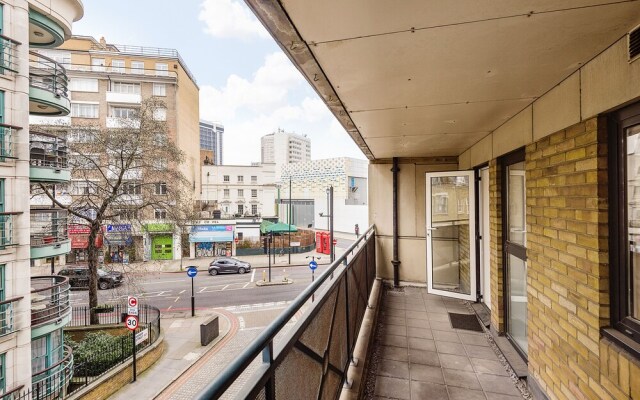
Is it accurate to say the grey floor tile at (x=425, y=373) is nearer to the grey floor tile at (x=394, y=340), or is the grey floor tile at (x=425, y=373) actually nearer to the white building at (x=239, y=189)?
the grey floor tile at (x=394, y=340)

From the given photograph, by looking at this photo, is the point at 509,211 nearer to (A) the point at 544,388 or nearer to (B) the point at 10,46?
(A) the point at 544,388

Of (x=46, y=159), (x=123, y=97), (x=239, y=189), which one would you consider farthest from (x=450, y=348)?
(x=239, y=189)

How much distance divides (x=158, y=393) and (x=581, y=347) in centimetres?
787

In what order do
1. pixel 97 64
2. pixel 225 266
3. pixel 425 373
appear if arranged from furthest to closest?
pixel 97 64 < pixel 225 266 < pixel 425 373

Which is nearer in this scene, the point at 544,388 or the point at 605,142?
the point at 605,142

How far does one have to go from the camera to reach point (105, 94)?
2125cm

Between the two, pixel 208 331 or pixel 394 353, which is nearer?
pixel 394 353

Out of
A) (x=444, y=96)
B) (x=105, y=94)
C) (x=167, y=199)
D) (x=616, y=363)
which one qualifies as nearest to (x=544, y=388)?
(x=616, y=363)

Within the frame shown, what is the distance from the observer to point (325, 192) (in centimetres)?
3888

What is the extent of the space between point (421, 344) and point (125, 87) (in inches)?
1029

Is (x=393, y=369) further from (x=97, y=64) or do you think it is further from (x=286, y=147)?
(x=286, y=147)

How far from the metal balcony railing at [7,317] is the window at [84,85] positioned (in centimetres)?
2106

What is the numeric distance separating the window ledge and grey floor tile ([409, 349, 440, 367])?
5.38 ft

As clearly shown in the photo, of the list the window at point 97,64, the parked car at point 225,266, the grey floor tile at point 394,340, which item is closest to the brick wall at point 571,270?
the grey floor tile at point 394,340
